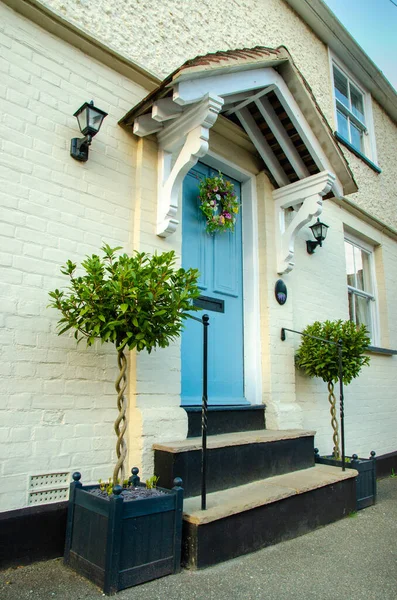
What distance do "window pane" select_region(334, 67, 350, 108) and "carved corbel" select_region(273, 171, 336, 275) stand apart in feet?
11.6

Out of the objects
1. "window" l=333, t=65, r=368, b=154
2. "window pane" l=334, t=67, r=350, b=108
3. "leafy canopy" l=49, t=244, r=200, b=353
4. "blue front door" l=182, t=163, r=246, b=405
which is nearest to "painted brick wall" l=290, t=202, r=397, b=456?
"blue front door" l=182, t=163, r=246, b=405

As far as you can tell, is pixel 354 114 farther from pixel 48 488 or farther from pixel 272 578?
pixel 48 488

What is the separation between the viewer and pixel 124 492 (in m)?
2.66

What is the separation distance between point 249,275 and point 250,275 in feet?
0.05

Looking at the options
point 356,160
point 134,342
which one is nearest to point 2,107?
point 134,342

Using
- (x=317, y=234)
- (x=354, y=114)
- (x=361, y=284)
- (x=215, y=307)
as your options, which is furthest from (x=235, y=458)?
(x=354, y=114)

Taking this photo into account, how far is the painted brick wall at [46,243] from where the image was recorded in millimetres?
2797

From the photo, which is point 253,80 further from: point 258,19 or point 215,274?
point 258,19

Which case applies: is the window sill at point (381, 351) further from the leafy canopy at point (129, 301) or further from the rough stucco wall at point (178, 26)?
the leafy canopy at point (129, 301)

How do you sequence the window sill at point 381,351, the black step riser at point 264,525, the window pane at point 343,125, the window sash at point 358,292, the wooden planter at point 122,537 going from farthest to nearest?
1. the window pane at point 343,125
2. the window sash at point 358,292
3. the window sill at point 381,351
4. the black step riser at point 264,525
5. the wooden planter at point 122,537

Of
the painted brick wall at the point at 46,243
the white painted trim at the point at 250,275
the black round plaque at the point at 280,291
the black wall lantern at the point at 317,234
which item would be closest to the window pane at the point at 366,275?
the black wall lantern at the point at 317,234

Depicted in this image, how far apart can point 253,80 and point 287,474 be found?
3.42 meters

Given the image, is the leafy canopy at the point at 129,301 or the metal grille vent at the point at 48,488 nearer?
the leafy canopy at the point at 129,301

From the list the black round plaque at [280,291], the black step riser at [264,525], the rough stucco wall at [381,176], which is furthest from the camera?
the rough stucco wall at [381,176]
